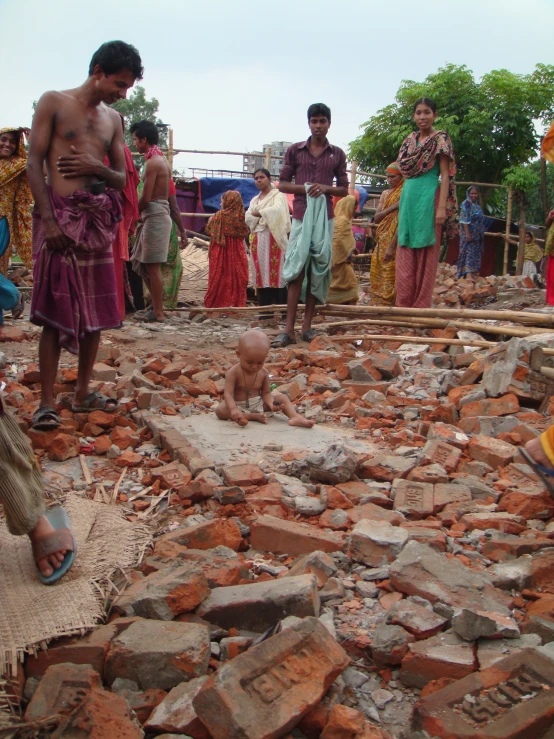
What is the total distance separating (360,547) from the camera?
247cm

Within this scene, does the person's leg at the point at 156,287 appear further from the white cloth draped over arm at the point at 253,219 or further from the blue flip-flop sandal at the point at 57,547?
the blue flip-flop sandal at the point at 57,547

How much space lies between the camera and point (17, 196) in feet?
17.8

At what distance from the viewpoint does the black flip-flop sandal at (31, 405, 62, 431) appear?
353cm

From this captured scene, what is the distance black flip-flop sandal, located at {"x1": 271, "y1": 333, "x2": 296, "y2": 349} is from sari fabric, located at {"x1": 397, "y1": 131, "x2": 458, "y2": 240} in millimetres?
1760

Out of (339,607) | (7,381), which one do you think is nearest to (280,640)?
(339,607)

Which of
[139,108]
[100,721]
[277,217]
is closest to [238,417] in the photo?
[100,721]

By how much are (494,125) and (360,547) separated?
2103cm

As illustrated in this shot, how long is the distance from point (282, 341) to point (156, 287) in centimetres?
184

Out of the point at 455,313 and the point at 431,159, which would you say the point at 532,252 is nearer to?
the point at 431,159

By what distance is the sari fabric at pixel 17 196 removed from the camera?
17.5 ft

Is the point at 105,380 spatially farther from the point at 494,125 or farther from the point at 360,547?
the point at 494,125

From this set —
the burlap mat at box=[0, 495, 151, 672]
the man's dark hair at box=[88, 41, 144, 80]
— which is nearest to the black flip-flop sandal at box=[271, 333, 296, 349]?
the man's dark hair at box=[88, 41, 144, 80]

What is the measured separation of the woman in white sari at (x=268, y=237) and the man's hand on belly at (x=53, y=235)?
5.32m

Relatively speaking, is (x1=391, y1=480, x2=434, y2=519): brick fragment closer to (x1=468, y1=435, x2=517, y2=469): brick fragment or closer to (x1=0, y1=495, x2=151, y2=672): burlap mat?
(x1=468, y1=435, x2=517, y2=469): brick fragment
